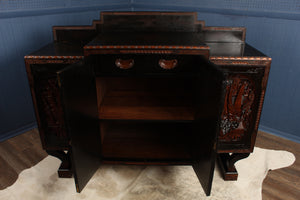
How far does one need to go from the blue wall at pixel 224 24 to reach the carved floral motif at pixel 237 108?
91cm

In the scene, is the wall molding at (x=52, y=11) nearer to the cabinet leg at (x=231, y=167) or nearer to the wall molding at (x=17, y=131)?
the wall molding at (x=17, y=131)

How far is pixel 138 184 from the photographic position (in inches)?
70.4

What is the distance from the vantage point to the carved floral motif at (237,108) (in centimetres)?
154

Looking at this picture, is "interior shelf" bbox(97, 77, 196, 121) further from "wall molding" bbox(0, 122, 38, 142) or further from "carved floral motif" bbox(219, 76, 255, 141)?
"wall molding" bbox(0, 122, 38, 142)

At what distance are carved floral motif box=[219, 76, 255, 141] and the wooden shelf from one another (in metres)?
0.38

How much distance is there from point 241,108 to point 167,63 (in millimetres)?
595

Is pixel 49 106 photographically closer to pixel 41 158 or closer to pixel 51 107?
pixel 51 107

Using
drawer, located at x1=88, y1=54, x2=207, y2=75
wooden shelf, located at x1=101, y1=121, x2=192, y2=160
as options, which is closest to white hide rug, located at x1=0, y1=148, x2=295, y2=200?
wooden shelf, located at x1=101, y1=121, x2=192, y2=160

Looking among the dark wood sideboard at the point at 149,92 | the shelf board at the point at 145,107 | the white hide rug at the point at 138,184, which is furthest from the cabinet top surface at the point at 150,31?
the white hide rug at the point at 138,184

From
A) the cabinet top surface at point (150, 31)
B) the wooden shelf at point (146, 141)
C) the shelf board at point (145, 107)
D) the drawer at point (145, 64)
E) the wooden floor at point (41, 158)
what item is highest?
the cabinet top surface at point (150, 31)

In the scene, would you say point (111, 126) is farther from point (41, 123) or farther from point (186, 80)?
point (186, 80)

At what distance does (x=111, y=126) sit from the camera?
87.3 inches

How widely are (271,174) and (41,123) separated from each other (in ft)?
6.03

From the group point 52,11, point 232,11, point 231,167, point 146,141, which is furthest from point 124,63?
point 232,11
